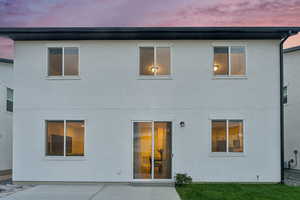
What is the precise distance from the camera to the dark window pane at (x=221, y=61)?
11031 mm

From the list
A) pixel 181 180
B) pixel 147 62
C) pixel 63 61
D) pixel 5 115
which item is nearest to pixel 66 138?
pixel 63 61

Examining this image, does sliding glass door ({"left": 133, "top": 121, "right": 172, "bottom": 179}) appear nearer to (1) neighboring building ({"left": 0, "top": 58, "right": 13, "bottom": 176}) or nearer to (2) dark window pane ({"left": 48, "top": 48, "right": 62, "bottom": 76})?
(2) dark window pane ({"left": 48, "top": 48, "right": 62, "bottom": 76})

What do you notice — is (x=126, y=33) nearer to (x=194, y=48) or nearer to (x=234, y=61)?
(x=194, y=48)

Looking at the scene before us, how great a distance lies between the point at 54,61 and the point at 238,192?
27.7 feet

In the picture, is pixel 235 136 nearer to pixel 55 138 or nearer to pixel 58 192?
pixel 58 192

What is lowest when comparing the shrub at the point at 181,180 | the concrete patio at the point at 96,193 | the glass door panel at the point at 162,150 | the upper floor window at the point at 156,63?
the concrete patio at the point at 96,193

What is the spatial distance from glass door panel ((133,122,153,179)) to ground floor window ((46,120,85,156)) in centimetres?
212

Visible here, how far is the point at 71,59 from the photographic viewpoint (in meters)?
11.1

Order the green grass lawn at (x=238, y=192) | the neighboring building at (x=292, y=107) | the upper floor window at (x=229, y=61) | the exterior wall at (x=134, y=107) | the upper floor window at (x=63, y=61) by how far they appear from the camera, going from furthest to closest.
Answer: the neighboring building at (x=292, y=107)
the upper floor window at (x=63, y=61)
the upper floor window at (x=229, y=61)
the exterior wall at (x=134, y=107)
the green grass lawn at (x=238, y=192)

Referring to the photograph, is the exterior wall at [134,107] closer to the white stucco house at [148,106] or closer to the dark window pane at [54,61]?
the white stucco house at [148,106]

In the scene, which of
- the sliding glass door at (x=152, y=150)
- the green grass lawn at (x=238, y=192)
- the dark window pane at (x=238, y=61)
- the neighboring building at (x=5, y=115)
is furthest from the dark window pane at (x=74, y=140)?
the dark window pane at (x=238, y=61)

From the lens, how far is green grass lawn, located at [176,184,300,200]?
8.41 m

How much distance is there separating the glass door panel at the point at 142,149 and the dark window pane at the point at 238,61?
157 inches

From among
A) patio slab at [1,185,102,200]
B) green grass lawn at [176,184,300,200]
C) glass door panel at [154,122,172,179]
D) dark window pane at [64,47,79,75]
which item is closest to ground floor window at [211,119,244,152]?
green grass lawn at [176,184,300,200]
